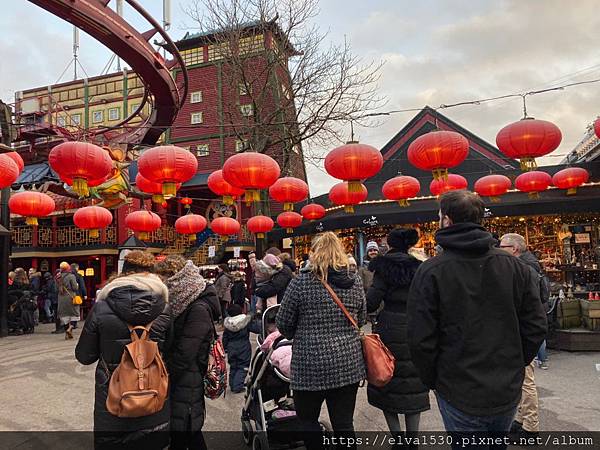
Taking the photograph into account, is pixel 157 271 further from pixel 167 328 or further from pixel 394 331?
pixel 394 331

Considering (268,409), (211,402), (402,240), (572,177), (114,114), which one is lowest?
(211,402)

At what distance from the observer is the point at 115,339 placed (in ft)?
8.95

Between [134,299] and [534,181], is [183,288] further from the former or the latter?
[534,181]

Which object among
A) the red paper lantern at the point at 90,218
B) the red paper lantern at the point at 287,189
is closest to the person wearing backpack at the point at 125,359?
the red paper lantern at the point at 287,189

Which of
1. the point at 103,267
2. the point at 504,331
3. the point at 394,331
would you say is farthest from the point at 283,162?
the point at 504,331

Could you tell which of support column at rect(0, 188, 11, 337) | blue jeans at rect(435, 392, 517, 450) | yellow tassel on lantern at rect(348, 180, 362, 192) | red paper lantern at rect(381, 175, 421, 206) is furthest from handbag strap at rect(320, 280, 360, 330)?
support column at rect(0, 188, 11, 337)

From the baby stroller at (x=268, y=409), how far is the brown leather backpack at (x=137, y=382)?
1.13 m

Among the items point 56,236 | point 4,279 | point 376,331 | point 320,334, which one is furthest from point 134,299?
point 56,236

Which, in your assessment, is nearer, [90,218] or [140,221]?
[90,218]

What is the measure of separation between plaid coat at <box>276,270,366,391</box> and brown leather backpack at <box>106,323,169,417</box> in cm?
88

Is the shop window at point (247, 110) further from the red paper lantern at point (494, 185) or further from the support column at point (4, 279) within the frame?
the red paper lantern at point (494, 185)

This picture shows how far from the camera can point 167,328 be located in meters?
3.07

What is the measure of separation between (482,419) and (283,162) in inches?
657

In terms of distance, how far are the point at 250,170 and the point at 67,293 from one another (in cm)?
763
